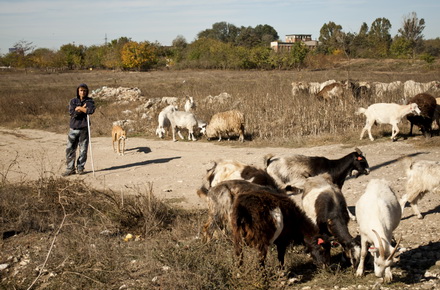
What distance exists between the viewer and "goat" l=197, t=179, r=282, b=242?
6.34 metres

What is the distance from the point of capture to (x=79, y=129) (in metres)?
12.3

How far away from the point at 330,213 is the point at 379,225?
2.30ft

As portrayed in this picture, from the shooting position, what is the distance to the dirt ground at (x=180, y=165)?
8.19 meters

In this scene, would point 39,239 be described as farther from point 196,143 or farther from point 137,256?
point 196,143

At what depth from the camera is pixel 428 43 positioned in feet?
289

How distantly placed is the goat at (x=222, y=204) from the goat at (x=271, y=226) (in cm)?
44

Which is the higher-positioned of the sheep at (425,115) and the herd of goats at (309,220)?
the sheep at (425,115)

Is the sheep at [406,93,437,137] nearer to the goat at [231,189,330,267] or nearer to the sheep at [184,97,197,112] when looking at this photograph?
the sheep at [184,97,197,112]

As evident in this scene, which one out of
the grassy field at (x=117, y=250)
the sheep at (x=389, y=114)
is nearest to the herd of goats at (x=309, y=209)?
the grassy field at (x=117, y=250)

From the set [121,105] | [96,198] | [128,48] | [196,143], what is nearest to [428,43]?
[128,48]

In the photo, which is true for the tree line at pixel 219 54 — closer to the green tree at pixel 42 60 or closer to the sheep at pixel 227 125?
the green tree at pixel 42 60

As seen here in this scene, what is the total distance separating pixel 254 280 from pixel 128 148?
11991mm

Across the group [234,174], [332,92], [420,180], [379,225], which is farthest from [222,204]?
[332,92]

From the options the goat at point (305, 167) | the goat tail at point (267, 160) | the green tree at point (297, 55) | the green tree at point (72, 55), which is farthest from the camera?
the green tree at point (72, 55)
